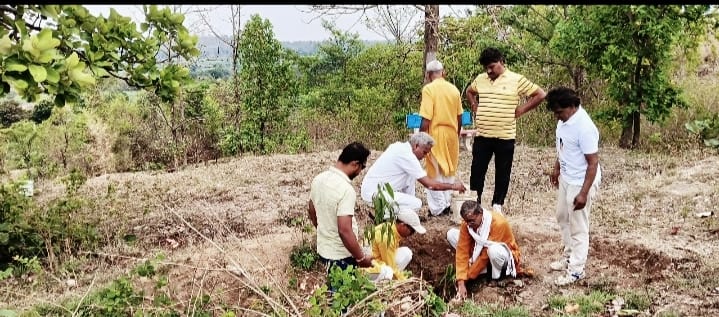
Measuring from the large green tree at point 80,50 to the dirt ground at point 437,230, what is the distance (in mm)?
928

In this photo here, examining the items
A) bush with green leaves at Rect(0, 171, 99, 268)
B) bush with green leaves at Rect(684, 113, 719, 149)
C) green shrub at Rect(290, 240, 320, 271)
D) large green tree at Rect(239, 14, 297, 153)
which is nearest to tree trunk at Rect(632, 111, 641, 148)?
large green tree at Rect(239, 14, 297, 153)

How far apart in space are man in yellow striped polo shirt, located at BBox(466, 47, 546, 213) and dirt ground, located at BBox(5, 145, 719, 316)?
0.78m

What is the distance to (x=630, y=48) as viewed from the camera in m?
10.2

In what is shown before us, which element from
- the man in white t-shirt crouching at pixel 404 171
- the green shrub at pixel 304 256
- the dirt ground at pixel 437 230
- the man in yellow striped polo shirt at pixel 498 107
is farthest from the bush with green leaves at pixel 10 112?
the man in yellow striped polo shirt at pixel 498 107

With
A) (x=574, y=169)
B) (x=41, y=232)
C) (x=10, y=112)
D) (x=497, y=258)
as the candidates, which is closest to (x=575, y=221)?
(x=574, y=169)

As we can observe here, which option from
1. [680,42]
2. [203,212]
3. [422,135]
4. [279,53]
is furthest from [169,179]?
[680,42]

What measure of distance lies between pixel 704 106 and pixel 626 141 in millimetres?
2440

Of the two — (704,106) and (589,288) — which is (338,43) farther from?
(589,288)

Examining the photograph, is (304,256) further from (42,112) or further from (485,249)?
(42,112)

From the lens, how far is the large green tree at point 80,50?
2863 millimetres

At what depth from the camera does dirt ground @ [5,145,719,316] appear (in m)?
5.05

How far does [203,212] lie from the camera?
7.64 m

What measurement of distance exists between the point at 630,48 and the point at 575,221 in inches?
247

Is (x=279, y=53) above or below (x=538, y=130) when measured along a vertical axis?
above
